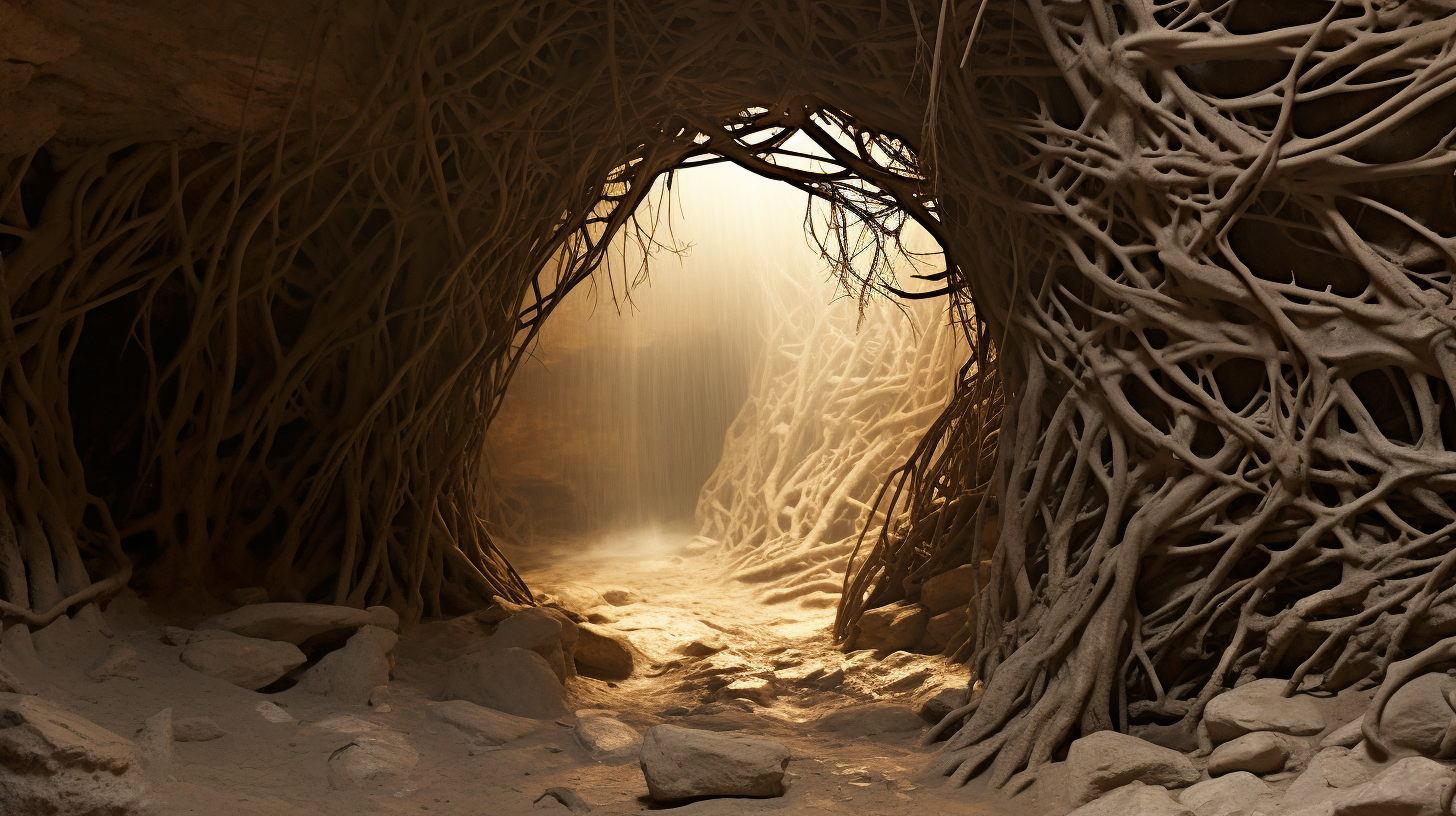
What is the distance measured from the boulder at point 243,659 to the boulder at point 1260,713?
207 cm

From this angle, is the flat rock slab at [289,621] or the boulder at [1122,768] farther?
the flat rock slab at [289,621]

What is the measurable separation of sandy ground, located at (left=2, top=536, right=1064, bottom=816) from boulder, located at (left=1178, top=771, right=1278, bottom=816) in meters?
0.30

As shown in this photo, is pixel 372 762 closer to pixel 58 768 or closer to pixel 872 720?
pixel 58 768

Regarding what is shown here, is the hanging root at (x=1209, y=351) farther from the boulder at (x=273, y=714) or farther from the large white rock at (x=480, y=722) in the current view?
the boulder at (x=273, y=714)

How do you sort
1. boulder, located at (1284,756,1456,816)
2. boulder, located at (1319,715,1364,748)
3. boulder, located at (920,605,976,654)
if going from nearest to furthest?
boulder, located at (1284,756,1456,816), boulder, located at (1319,715,1364,748), boulder, located at (920,605,976,654)

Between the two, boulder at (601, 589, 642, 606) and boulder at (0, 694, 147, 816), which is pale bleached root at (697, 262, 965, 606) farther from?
boulder at (0, 694, 147, 816)

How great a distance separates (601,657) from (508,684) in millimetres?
821

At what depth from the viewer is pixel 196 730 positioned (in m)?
2.02

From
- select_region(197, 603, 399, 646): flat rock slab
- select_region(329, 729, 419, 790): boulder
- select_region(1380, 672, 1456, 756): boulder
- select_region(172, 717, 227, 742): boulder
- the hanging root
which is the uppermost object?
the hanging root

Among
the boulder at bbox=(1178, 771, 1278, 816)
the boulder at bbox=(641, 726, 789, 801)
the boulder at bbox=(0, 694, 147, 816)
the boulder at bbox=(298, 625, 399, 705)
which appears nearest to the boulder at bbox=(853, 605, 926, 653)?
the boulder at bbox=(641, 726, 789, 801)

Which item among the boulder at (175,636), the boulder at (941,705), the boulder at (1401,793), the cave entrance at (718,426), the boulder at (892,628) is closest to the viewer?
the boulder at (1401,793)

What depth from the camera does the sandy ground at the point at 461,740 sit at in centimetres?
194

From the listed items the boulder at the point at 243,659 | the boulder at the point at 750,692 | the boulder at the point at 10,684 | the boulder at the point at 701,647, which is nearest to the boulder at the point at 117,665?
the boulder at the point at 243,659

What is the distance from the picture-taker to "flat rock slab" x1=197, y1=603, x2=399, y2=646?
2584 millimetres
